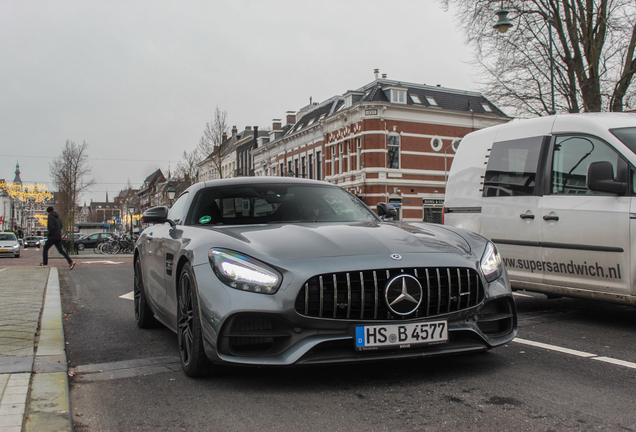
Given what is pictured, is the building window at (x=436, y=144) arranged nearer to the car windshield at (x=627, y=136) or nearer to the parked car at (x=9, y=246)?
the parked car at (x=9, y=246)

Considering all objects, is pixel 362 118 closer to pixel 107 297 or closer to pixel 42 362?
pixel 107 297

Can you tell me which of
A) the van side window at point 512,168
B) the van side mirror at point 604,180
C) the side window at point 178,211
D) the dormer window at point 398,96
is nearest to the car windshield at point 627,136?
the van side mirror at point 604,180

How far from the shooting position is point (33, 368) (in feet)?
12.8

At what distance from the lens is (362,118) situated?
40188 millimetres

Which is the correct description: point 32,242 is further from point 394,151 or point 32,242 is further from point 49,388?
point 49,388

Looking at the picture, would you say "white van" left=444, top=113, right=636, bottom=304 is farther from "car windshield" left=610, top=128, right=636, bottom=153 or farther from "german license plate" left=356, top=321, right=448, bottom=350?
"german license plate" left=356, top=321, right=448, bottom=350

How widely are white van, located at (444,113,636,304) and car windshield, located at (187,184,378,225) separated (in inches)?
80.3

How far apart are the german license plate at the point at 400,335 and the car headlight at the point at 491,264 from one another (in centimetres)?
54

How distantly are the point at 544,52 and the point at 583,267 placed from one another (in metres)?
18.2

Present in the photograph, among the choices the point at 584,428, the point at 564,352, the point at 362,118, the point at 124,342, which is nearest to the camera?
the point at 584,428

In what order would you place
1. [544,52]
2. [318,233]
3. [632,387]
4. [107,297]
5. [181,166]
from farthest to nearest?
[181,166]
[544,52]
[107,297]
[318,233]
[632,387]

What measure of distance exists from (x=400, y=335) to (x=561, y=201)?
3190 mm

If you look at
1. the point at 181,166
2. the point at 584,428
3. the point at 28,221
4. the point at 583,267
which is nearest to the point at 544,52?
the point at 583,267

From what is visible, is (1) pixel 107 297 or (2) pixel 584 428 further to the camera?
(1) pixel 107 297
